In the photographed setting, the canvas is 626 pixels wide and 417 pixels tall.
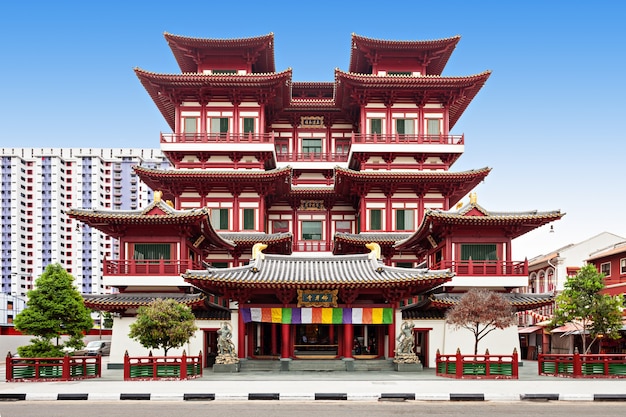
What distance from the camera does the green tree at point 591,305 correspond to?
32.6 m

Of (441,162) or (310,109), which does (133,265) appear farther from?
(441,162)

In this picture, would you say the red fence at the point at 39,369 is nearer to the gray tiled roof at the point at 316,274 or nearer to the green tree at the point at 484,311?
the gray tiled roof at the point at 316,274

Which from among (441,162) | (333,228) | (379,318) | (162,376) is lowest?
(162,376)

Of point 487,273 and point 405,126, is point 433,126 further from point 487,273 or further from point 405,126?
point 487,273

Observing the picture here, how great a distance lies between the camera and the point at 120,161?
15012cm

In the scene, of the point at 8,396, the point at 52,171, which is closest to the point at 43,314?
the point at 8,396

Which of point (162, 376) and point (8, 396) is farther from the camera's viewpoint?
point (162, 376)

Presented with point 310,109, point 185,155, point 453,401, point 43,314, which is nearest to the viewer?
point 453,401

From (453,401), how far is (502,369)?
814 centimetres

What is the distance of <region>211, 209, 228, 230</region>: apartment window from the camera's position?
141 ft

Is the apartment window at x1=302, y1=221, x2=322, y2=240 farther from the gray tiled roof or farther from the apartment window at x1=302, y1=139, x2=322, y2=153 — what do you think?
the gray tiled roof

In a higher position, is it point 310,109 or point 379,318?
point 310,109

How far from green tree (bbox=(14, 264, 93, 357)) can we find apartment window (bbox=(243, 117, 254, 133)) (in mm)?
19013

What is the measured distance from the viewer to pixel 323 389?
21875 millimetres
